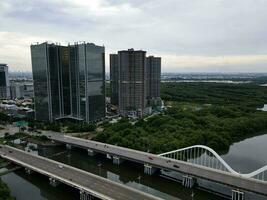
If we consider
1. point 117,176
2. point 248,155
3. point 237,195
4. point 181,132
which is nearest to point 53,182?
point 117,176

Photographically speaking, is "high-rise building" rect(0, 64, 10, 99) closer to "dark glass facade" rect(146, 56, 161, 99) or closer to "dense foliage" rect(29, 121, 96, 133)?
"dense foliage" rect(29, 121, 96, 133)

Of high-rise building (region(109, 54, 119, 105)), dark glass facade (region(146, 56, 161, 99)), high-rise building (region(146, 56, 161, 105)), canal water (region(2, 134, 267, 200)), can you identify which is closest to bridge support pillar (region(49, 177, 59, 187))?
canal water (region(2, 134, 267, 200))

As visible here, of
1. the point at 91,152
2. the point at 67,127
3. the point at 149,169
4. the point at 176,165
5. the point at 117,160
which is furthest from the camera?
the point at 67,127

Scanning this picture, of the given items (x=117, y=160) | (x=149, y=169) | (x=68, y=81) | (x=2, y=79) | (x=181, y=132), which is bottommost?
(x=117, y=160)

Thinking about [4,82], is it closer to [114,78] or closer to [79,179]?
[114,78]

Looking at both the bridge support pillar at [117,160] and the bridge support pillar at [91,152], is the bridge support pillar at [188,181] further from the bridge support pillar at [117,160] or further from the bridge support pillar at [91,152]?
the bridge support pillar at [91,152]

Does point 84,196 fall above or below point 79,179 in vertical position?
below

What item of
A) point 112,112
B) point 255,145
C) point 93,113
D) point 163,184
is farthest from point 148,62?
point 163,184
